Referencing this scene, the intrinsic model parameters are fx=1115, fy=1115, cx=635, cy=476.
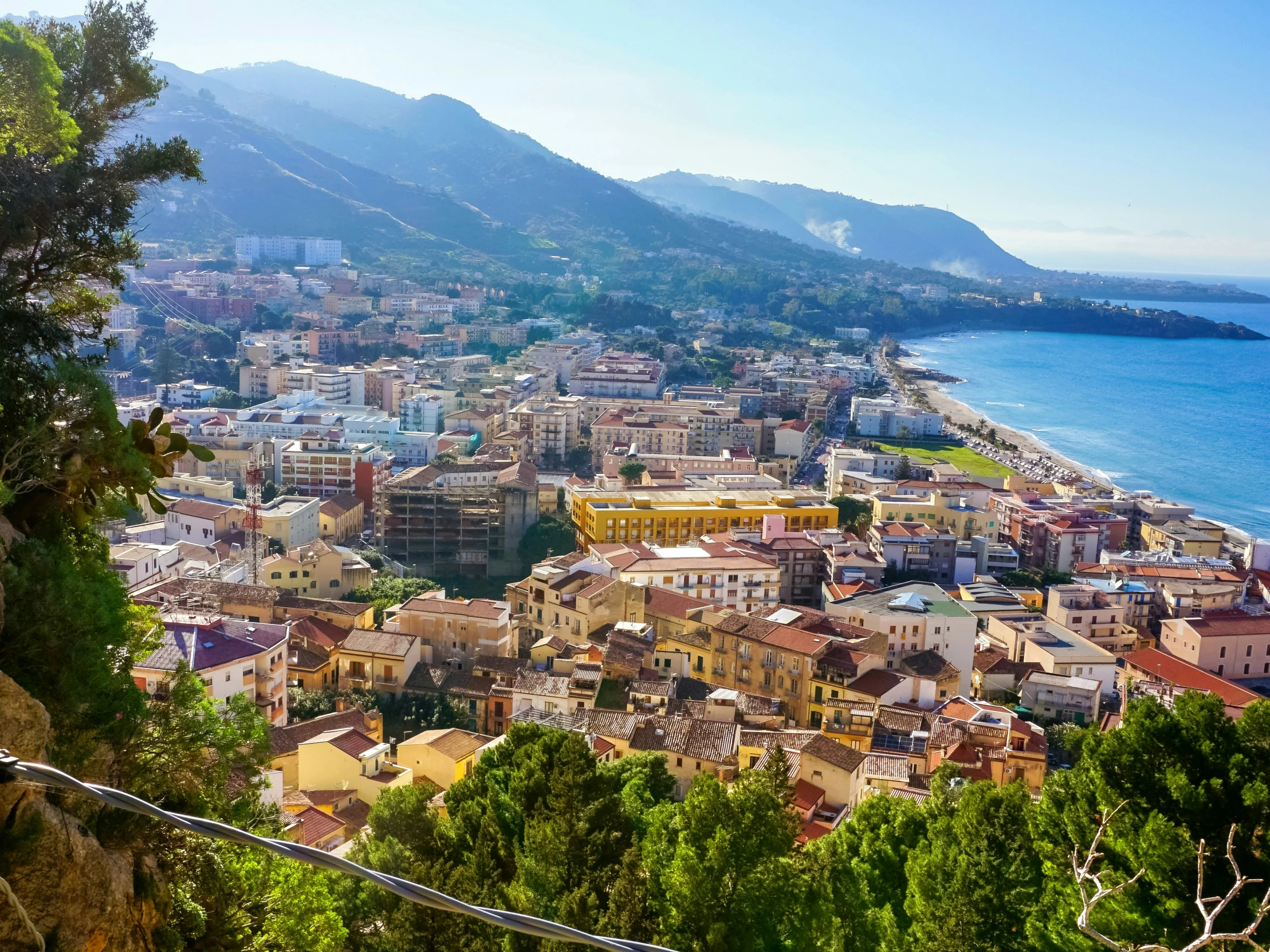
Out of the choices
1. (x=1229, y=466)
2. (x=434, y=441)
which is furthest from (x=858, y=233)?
(x=434, y=441)

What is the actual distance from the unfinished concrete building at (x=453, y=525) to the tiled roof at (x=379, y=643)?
24.8 ft

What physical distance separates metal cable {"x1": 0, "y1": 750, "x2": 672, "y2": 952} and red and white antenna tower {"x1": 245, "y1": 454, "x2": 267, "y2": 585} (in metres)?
16.1

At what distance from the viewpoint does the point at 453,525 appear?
23.2 meters

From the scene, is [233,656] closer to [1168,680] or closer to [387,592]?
[387,592]

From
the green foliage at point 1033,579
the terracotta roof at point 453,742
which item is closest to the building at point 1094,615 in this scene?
the green foliage at point 1033,579

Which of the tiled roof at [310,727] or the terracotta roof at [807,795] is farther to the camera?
the tiled roof at [310,727]

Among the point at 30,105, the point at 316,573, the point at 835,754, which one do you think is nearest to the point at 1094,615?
the point at 835,754

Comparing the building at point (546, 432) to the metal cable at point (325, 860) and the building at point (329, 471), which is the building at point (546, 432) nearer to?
the building at point (329, 471)

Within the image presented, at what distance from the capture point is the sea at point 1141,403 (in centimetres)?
3919

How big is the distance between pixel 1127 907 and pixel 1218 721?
3.50ft

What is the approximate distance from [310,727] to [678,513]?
1156 centimetres

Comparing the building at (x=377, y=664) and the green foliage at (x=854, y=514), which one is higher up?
the green foliage at (x=854, y=514)

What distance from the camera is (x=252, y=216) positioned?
269 ft

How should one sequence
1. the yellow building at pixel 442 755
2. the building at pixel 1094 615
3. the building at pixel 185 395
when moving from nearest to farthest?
the yellow building at pixel 442 755 → the building at pixel 1094 615 → the building at pixel 185 395
